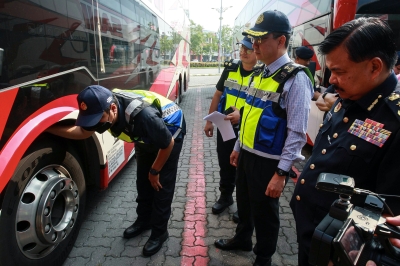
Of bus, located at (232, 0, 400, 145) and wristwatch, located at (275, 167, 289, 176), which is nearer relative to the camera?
wristwatch, located at (275, 167, 289, 176)

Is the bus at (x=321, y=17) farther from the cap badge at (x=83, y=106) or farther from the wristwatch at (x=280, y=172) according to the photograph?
the cap badge at (x=83, y=106)

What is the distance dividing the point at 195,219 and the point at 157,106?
4.61ft

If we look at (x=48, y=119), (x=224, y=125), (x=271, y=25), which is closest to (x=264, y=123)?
(x=271, y=25)

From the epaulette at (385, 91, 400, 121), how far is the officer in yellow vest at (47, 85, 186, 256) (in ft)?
4.25

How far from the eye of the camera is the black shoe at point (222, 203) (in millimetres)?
2951

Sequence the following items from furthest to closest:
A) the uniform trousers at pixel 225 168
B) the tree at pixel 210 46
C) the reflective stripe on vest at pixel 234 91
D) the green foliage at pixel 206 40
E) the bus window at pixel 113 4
Result: 1. the tree at pixel 210 46
2. the green foliage at pixel 206 40
3. the uniform trousers at pixel 225 168
4. the bus window at pixel 113 4
5. the reflective stripe on vest at pixel 234 91

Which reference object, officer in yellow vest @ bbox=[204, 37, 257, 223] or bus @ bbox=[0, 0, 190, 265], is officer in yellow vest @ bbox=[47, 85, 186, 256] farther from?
officer in yellow vest @ bbox=[204, 37, 257, 223]

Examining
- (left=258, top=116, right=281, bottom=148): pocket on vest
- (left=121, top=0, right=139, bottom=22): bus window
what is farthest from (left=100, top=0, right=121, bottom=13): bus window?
(left=258, top=116, right=281, bottom=148): pocket on vest

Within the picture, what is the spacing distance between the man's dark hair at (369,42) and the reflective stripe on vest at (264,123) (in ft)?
2.07

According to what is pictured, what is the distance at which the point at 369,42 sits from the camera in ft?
3.39

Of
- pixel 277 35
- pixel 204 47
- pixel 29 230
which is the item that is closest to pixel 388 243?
pixel 277 35

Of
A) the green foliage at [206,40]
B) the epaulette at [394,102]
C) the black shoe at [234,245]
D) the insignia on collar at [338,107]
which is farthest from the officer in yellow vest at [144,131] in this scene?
the green foliage at [206,40]

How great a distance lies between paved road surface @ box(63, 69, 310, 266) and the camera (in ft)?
7.48

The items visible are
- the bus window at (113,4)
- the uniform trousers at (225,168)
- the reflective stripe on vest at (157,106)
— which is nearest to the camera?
the reflective stripe on vest at (157,106)
